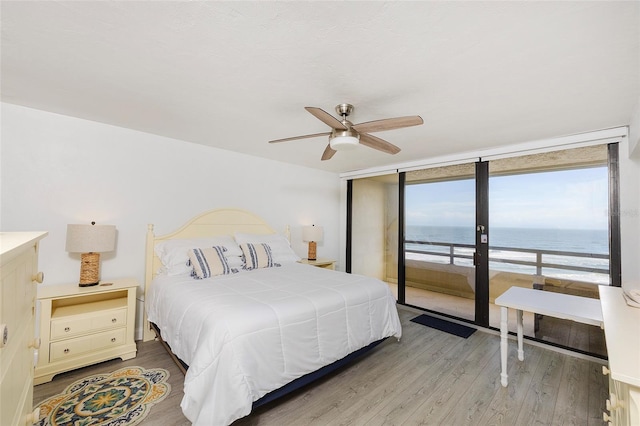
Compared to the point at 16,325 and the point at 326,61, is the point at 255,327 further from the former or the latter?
the point at 326,61

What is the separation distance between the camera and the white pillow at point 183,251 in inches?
114

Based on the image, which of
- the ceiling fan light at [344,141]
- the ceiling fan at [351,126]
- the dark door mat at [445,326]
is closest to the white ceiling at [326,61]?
the ceiling fan at [351,126]

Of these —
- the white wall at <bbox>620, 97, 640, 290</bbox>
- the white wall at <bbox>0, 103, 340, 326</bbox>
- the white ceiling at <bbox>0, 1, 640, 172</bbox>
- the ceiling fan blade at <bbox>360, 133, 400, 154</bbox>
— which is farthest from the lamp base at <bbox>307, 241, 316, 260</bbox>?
the white wall at <bbox>620, 97, 640, 290</bbox>

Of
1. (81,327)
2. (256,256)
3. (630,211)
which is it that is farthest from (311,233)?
(630,211)

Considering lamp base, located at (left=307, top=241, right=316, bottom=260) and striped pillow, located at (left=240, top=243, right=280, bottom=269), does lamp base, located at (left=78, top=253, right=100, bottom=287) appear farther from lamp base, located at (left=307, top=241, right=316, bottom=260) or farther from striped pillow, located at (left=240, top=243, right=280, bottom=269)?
lamp base, located at (left=307, top=241, right=316, bottom=260)

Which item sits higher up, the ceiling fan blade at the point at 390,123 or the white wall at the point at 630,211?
the ceiling fan blade at the point at 390,123

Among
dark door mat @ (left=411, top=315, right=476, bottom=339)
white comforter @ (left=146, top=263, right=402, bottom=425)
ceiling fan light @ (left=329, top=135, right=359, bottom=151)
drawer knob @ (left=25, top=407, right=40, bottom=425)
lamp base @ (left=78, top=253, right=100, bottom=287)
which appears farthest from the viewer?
dark door mat @ (left=411, top=315, right=476, bottom=339)

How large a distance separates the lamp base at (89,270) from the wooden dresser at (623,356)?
3503mm

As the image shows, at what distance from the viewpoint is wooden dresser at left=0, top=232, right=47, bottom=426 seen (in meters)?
0.79

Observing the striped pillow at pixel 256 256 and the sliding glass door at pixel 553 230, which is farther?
the striped pillow at pixel 256 256

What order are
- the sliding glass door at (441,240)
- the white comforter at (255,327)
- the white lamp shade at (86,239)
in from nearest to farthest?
the white comforter at (255,327), the white lamp shade at (86,239), the sliding glass door at (441,240)

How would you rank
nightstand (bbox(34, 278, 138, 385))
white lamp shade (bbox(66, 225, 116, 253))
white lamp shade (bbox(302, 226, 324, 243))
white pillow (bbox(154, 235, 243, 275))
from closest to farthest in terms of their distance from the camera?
nightstand (bbox(34, 278, 138, 385)) → white lamp shade (bbox(66, 225, 116, 253)) → white pillow (bbox(154, 235, 243, 275)) → white lamp shade (bbox(302, 226, 324, 243))

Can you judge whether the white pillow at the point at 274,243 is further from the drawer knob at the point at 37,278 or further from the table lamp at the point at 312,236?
the drawer knob at the point at 37,278

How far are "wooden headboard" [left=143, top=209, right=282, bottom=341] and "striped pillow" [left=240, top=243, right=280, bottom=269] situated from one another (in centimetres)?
51
